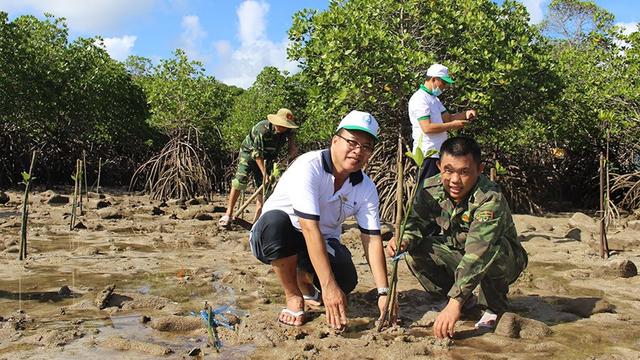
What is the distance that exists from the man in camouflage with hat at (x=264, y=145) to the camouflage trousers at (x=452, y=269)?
2578mm

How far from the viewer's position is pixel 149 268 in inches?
169

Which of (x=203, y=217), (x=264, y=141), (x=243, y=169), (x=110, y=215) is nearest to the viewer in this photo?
(x=264, y=141)

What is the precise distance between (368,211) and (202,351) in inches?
40.9

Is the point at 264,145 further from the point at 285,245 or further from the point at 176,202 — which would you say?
the point at 176,202

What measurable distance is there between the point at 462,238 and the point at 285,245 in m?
0.94

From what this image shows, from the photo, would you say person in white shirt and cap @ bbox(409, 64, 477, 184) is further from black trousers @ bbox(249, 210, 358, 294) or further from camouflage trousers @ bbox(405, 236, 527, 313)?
black trousers @ bbox(249, 210, 358, 294)

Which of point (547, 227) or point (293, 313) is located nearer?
point (293, 313)

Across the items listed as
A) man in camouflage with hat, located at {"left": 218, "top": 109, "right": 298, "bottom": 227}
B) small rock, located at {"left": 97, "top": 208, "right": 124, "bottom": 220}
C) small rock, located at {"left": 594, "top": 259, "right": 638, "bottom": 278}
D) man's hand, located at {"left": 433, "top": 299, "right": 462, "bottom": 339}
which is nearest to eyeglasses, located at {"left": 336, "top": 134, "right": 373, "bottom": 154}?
man's hand, located at {"left": 433, "top": 299, "right": 462, "bottom": 339}

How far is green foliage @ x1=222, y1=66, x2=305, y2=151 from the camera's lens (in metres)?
13.9

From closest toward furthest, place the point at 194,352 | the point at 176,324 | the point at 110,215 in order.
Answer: the point at 194,352, the point at 176,324, the point at 110,215

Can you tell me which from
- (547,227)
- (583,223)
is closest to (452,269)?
(547,227)

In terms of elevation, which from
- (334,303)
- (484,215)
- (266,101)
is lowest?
(334,303)

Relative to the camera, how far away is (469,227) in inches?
112

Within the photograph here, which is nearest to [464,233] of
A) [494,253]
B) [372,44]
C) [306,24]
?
[494,253]
